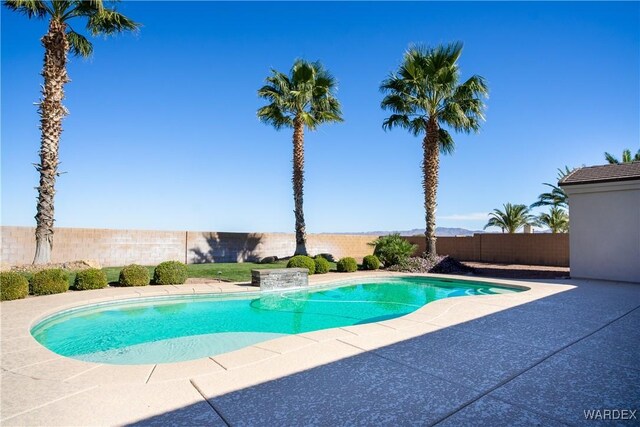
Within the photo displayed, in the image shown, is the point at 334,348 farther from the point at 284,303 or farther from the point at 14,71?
the point at 14,71

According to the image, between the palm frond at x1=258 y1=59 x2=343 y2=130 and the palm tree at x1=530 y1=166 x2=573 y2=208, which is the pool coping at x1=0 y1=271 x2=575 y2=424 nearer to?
the palm frond at x1=258 y1=59 x2=343 y2=130

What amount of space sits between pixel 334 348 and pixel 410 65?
1421 cm

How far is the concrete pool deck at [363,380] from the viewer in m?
2.66

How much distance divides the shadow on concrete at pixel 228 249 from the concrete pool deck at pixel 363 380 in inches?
517

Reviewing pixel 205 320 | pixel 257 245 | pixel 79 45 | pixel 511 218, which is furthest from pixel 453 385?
pixel 511 218

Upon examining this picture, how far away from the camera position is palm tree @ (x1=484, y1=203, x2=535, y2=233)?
25.7 meters

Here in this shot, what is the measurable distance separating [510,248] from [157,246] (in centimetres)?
1947

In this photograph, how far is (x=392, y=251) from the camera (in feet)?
51.0

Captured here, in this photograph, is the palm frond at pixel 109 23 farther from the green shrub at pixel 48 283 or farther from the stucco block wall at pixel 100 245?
the green shrub at pixel 48 283

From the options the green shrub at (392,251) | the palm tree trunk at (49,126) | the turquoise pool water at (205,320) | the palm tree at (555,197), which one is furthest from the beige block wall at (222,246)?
the turquoise pool water at (205,320)

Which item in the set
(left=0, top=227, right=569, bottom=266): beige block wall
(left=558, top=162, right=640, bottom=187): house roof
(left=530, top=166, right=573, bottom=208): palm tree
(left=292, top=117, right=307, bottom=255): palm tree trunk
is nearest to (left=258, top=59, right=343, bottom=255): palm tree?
(left=292, top=117, right=307, bottom=255): palm tree trunk

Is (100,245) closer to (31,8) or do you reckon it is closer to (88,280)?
(88,280)

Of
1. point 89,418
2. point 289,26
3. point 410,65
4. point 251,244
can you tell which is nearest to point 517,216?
point 410,65

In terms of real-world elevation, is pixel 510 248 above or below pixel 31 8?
below
